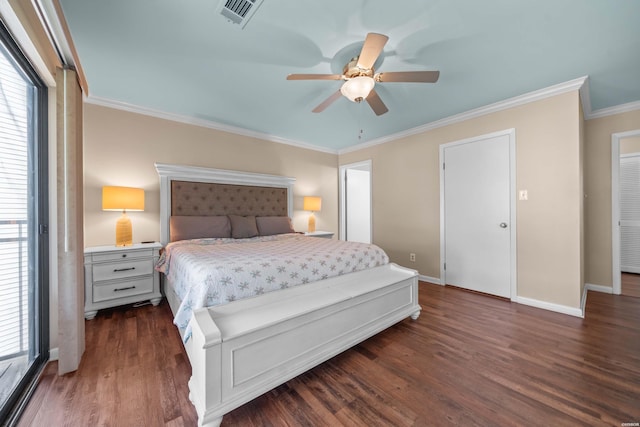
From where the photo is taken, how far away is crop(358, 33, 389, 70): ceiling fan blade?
1.46 meters

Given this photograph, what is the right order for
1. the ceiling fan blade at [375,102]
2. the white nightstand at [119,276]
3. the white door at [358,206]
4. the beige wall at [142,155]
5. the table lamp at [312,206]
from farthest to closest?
the white door at [358,206] → the table lamp at [312,206] → the beige wall at [142,155] → the white nightstand at [119,276] → the ceiling fan blade at [375,102]

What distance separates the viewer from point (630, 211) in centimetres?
397

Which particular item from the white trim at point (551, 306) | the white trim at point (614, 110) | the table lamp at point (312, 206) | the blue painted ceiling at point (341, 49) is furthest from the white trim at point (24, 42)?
the white trim at point (614, 110)

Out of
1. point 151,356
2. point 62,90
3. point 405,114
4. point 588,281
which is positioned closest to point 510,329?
point 588,281

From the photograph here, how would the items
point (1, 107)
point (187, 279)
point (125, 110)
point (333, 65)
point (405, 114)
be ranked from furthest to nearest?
1. point (405, 114)
2. point (125, 110)
3. point (333, 65)
4. point (187, 279)
5. point (1, 107)

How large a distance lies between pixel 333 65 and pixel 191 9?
1.11 metres

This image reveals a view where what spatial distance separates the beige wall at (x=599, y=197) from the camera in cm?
306

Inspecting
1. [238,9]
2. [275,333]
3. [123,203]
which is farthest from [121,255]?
[238,9]

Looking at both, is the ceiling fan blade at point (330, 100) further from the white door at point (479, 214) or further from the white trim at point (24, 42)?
the white door at point (479, 214)

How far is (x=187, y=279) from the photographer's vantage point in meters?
1.72

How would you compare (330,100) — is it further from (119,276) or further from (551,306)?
(551,306)

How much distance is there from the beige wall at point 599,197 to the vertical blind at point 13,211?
5.68 meters

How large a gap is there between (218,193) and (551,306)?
167 inches

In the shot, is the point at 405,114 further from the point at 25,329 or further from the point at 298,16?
the point at 25,329
